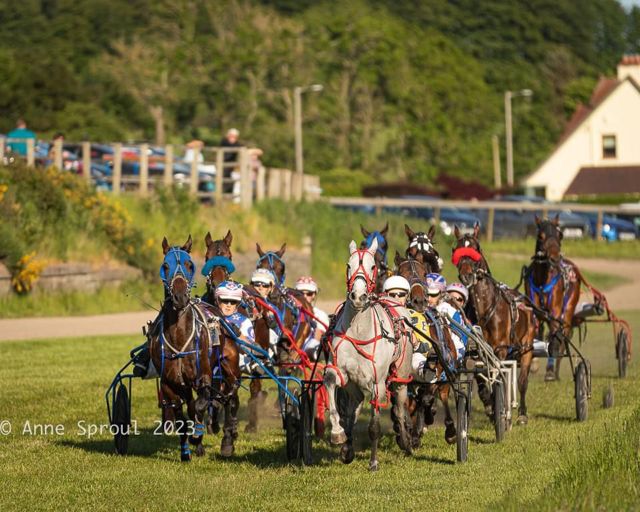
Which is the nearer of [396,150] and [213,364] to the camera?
[213,364]

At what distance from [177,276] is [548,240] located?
747cm

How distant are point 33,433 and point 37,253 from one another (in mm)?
12304

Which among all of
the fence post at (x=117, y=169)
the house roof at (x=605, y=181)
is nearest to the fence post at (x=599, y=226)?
the fence post at (x=117, y=169)

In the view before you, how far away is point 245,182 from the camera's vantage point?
1299 inches

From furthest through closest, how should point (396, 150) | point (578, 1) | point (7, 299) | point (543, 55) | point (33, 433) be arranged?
point (578, 1), point (543, 55), point (396, 150), point (7, 299), point (33, 433)

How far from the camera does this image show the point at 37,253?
27078 millimetres

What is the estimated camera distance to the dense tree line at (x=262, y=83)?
57.9 m

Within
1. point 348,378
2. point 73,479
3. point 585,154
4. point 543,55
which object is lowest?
point 73,479

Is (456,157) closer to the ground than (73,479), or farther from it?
farther from it

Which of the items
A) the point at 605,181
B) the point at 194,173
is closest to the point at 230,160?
the point at 194,173

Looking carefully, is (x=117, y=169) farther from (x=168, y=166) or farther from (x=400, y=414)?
(x=400, y=414)

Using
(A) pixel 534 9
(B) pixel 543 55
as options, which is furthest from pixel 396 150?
(A) pixel 534 9

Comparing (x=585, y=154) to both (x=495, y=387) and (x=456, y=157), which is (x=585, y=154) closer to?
(x=456, y=157)

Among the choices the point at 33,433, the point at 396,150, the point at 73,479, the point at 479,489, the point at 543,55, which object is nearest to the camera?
the point at 479,489
